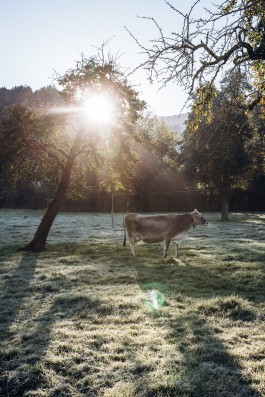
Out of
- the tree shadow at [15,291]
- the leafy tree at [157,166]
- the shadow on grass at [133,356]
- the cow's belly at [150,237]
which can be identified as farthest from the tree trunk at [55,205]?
the leafy tree at [157,166]

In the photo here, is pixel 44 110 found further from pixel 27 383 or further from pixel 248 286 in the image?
pixel 27 383

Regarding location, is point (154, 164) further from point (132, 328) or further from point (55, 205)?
point (132, 328)

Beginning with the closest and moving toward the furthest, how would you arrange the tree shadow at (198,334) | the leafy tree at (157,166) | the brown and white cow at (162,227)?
the tree shadow at (198,334), the brown and white cow at (162,227), the leafy tree at (157,166)

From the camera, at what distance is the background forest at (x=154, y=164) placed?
15.8 metres

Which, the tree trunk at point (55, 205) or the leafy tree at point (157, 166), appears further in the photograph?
the leafy tree at point (157, 166)

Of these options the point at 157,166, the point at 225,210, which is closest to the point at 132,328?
the point at 225,210

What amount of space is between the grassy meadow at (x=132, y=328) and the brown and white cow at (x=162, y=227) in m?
1.09

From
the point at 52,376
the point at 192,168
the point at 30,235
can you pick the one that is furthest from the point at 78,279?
the point at 192,168

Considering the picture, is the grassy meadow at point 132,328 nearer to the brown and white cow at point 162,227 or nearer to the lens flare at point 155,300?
the lens flare at point 155,300

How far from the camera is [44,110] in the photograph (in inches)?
706

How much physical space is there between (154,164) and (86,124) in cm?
3407

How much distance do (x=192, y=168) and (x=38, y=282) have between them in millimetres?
27494

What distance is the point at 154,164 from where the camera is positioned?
5106cm

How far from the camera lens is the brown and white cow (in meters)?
14.4
